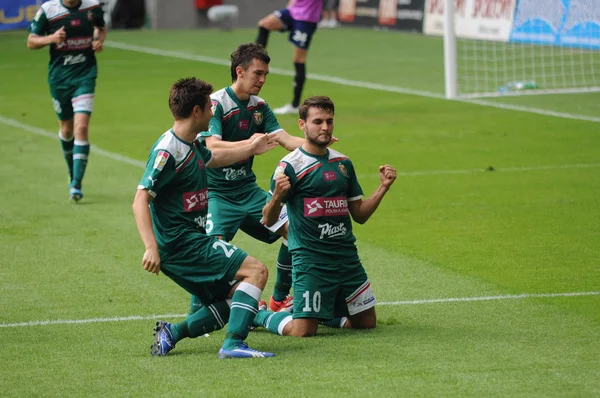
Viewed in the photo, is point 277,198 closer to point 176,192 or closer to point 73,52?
point 176,192

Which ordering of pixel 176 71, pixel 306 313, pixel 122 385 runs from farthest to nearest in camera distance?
pixel 176 71 < pixel 306 313 < pixel 122 385

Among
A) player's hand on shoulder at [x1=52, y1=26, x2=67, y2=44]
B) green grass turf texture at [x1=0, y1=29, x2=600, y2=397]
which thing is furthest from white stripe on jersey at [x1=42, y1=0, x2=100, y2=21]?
green grass turf texture at [x1=0, y1=29, x2=600, y2=397]

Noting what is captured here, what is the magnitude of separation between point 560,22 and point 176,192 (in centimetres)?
1689

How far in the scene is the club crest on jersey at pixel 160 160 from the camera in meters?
6.56

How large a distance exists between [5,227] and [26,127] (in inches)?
276

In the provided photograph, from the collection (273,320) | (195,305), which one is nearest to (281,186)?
(273,320)

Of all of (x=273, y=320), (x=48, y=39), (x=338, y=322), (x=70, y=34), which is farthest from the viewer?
(x=70, y=34)

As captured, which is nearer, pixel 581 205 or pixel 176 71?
pixel 581 205

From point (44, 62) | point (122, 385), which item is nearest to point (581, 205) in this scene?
point (122, 385)

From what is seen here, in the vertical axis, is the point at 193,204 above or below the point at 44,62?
above

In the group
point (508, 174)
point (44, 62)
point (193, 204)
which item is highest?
point (193, 204)

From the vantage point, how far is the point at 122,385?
6086 mm

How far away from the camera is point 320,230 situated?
23.7ft

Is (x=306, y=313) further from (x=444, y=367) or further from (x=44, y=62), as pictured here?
(x=44, y=62)
